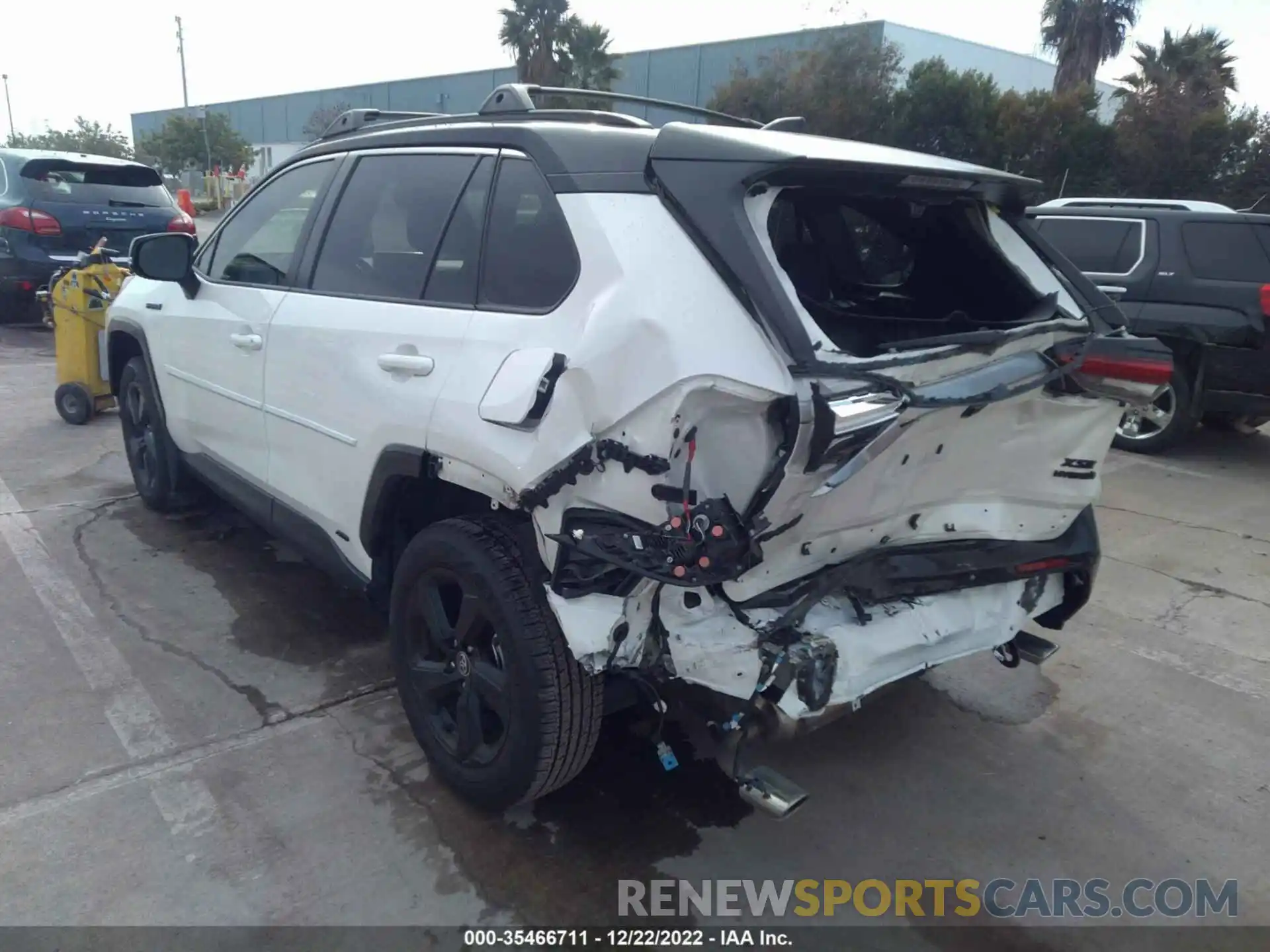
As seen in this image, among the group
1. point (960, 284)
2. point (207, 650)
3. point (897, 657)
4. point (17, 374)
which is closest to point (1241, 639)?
point (960, 284)

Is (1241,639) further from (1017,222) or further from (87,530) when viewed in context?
(87,530)

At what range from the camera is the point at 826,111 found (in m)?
21.6

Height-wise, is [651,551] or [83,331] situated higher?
[651,551]

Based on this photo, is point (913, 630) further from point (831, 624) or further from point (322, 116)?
point (322, 116)

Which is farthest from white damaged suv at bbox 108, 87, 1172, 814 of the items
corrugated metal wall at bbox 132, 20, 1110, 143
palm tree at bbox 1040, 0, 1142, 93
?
palm tree at bbox 1040, 0, 1142, 93

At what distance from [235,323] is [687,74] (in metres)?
30.5

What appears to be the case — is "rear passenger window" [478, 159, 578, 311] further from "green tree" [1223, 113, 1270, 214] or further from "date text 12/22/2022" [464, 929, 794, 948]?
"green tree" [1223, 113, 1270, 214]

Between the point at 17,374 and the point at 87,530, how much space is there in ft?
16.0

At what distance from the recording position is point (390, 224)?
3.20m

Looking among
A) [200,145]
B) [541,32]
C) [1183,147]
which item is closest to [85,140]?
[200,145]

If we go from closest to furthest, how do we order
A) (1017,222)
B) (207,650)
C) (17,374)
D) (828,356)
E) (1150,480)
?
(828,356)
(1017,222)
(207,650)
(1150,480)
(17,374)

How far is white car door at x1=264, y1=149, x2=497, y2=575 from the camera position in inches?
109

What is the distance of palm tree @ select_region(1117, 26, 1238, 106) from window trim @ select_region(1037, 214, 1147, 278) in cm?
1566

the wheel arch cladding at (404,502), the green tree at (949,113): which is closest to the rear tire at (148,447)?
the wheel arch cladding at (404,502)
